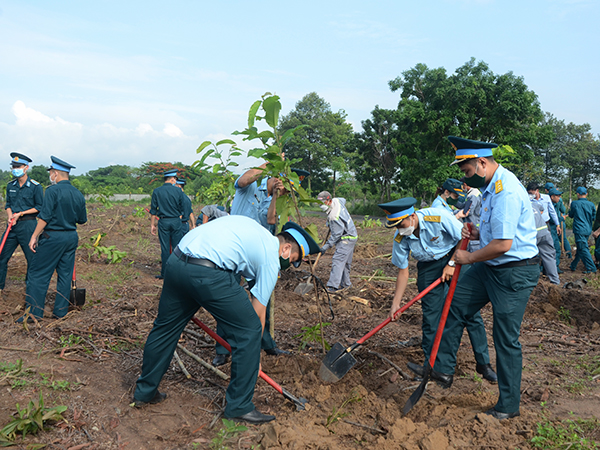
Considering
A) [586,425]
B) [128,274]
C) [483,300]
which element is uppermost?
[483,300]

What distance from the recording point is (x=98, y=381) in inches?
147

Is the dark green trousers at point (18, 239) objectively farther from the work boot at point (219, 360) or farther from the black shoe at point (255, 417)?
the black shoe at point (255, 417)

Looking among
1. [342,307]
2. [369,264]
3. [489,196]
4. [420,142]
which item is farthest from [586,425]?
[420,142]

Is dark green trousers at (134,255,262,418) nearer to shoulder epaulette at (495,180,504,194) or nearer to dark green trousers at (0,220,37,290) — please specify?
shoulder epaulette at (495,180,504,194)

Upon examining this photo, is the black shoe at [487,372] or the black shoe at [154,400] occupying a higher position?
the black shoe at [487,372]

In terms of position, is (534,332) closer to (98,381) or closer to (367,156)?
(98,381)

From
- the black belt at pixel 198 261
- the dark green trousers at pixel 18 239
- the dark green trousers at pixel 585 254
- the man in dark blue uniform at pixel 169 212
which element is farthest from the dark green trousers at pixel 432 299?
the dark green trousers at pixel 585 254

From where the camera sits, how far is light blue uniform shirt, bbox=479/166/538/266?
10.3ft

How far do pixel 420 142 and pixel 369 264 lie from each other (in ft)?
54.2

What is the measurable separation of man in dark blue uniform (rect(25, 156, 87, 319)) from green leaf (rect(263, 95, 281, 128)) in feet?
10.4

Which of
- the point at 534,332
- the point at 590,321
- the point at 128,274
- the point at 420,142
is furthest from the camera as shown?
the point at 420,142

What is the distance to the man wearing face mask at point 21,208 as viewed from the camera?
6270 mm

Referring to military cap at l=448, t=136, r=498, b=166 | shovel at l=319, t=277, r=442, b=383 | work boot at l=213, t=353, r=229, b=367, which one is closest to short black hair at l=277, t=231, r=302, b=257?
shovel at l=319, t=277, r=442, b=383

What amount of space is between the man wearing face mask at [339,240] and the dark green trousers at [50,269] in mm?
4022
